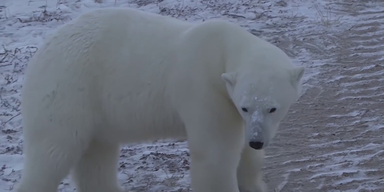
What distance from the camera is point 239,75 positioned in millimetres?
3545

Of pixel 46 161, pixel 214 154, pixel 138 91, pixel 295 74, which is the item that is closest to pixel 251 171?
pixel 214 154

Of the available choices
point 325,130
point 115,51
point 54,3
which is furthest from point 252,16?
point 115,51

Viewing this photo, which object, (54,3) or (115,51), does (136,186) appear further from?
(54,3)

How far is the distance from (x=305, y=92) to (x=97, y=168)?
2647mm

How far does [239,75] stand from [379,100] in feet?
9.96

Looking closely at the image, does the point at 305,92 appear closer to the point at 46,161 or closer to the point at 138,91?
the point at 138,91

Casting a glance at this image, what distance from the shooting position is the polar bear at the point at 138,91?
3.78 metres

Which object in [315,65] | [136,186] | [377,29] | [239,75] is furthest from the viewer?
[377,29]

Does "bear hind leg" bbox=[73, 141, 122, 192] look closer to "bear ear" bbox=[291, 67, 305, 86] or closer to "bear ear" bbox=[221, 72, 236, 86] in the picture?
"bear ear" bbox=[221, 72, 236, 86]

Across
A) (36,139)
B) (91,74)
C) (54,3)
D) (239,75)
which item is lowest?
(54,3)

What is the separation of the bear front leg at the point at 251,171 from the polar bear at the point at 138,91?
1.09 feet

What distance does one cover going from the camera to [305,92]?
21.2 feet

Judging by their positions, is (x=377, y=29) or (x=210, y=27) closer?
(x=210, y=27)

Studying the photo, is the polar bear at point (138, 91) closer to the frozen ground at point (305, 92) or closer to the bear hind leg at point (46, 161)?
the bear hind leg at point (46, 161)
